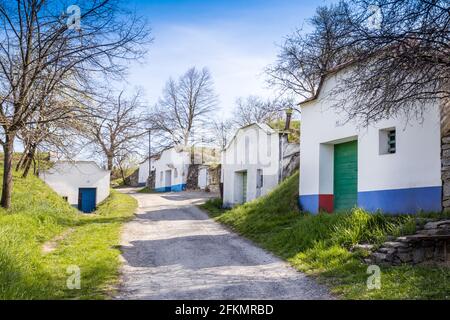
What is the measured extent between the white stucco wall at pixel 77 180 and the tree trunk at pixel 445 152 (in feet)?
79.3

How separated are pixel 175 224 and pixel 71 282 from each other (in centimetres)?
930

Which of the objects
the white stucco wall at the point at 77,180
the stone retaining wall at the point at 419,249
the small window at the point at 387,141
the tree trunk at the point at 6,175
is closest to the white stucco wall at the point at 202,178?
the white stucco wall at the point at 77,180

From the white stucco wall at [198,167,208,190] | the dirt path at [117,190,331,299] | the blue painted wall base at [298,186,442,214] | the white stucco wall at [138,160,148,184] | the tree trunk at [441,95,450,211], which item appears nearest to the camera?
the dirt path at [117,190,331,299]

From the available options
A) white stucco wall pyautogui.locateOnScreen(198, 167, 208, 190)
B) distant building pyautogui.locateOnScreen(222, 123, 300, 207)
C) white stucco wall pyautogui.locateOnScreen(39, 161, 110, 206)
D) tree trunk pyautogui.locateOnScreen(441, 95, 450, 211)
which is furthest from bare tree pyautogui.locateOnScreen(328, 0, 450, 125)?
white stucco wall pyautogui.locateOnScreen(198, 167, 208, 190)

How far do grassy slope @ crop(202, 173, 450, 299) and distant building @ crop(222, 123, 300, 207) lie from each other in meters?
3.00

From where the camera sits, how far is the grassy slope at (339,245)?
6.43m

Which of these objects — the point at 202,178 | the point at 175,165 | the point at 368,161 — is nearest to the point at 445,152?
the point at 368,161

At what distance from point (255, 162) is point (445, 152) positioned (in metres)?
10.6

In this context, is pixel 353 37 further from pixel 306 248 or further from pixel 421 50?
pixel 306 248

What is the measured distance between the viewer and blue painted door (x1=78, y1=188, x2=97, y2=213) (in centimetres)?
3003

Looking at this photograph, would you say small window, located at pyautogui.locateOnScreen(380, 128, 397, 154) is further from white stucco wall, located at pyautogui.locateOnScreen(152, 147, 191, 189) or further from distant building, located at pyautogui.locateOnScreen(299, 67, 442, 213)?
white stucco wall, located at pyautogui.locateOnScreen(152, 147, 191, 189)

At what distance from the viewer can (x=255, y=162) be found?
19422 millimetres

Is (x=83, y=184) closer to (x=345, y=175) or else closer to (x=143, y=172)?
(x=345, y=175)
